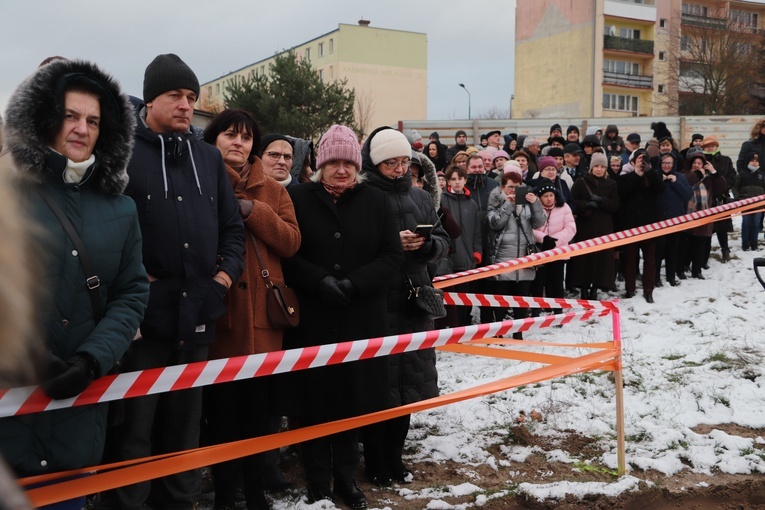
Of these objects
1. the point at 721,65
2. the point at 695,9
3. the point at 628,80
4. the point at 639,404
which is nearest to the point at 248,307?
the point at 639,404

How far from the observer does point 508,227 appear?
8.97 m

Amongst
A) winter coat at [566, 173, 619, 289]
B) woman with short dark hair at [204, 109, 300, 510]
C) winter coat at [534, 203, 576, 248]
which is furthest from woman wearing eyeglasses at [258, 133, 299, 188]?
winter coat at [566, 173, 619, 289]

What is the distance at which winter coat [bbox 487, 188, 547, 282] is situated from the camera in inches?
352

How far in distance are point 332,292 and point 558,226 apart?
5.51 metres

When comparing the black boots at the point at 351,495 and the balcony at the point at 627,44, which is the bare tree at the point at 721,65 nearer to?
the balcony at the point at 627,44

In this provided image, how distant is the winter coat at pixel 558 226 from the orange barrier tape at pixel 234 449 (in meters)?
4.15

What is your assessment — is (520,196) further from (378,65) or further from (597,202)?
(378,65)

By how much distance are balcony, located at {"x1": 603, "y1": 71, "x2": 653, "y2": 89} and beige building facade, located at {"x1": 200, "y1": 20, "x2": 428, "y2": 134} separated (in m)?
16.7

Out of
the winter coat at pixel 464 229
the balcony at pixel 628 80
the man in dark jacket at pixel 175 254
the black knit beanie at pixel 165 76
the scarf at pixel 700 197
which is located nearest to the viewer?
the man in dark jacket at pixel 175 254

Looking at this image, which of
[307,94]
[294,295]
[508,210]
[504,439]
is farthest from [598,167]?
[307,94]

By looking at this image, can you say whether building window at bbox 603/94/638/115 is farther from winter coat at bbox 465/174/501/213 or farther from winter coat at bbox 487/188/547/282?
winter coat at bbox 487/188/547/282

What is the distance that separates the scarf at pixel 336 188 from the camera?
463 centimetres

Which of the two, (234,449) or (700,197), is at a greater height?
(700,197)

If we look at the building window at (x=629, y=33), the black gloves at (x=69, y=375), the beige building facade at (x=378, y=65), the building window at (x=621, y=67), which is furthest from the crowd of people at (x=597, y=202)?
the beige building facade at (x=378, y=65)
